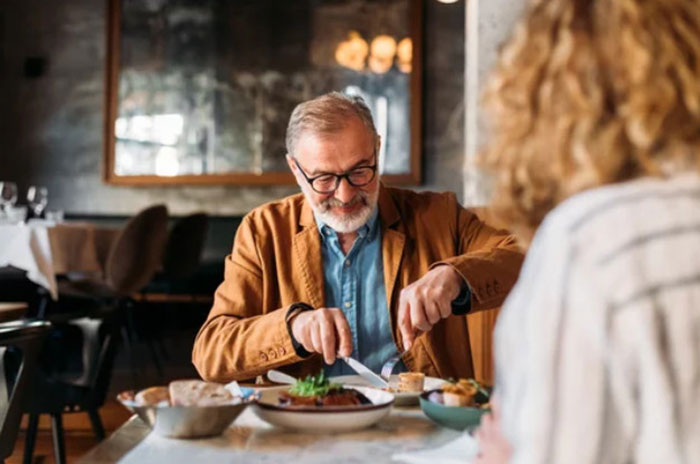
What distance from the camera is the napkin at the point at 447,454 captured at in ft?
3.55

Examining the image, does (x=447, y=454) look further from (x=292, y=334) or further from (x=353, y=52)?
(x=353, y=52)

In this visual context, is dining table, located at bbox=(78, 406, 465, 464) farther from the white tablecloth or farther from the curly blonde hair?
the white tablecloth

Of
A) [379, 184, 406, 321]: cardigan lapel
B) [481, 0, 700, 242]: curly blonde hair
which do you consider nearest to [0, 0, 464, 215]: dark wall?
[379, 184, 406, 321]: cardigan lapel

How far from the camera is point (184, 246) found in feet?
20.4

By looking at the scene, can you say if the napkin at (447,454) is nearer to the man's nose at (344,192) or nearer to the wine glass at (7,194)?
the man's nose at (344,192)

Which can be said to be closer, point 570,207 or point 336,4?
point 570,207

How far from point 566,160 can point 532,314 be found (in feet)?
0.52

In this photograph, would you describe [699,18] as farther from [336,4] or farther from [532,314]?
[336,4]

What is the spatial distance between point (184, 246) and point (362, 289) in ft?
14.0

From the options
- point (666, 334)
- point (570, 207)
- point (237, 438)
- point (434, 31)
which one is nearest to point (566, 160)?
point (570, 207)

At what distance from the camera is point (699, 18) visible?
0.78 meters

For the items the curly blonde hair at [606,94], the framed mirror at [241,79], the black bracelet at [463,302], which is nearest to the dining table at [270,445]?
the curly blonde hair at [606,94]

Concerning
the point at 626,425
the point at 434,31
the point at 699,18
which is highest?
the point at 434,31

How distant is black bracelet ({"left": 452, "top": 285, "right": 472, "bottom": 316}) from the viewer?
1889mm
